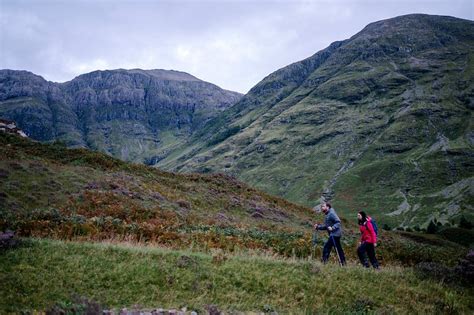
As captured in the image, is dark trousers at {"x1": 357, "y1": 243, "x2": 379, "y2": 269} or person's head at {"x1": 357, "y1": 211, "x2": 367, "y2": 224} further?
person's head at {"x1": 357, "y1": 211, "x2": 367, "y2": 224}

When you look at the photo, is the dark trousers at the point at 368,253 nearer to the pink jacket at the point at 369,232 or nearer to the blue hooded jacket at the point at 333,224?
the pink jacket at the point at 369,232

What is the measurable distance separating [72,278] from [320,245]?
1540cm

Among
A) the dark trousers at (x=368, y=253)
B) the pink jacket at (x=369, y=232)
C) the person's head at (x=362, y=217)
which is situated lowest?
the dark trousers at (x=368, y=253)

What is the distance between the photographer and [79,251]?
13047 millimetres

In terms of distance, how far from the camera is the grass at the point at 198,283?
10430 millimetres

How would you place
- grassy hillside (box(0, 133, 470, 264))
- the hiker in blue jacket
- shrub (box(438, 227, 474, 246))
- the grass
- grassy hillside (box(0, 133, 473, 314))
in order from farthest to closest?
shrub (box(438, 227, 474, 246)) < grassy hillside (box(0, 133, 470, 264)) < the hiker in blue jacket < grassy hillside (box(0, 133, 473, 314)) < the grass

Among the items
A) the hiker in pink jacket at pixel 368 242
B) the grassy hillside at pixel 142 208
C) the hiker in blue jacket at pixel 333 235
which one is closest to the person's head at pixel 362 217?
the hiker in pink jacket at pixel 368 242

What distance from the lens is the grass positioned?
10430 mm

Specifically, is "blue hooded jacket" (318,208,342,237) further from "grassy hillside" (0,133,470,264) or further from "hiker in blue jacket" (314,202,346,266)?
"grassy hillside" (0,133,470,264)

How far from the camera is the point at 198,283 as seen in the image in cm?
1184

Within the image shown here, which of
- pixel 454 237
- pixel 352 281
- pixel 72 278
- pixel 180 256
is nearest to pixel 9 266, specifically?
pixel 72 278

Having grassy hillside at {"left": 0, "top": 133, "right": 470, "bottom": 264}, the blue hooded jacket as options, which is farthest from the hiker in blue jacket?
grassy hillside at {"left": 0, "top": 133, "right": 470, "bottom": 264}

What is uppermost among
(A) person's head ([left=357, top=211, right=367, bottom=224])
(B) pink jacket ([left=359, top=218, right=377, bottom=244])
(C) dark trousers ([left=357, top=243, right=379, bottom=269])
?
(A) person's head ([left=357, top=211, right=367, bottom=224])

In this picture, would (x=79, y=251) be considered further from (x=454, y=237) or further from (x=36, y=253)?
(x=454, y=237)
